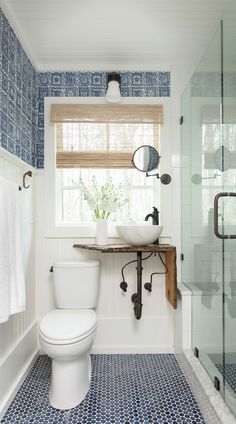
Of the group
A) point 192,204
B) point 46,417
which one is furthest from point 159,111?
point 46,417

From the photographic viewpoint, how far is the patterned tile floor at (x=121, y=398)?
1.51m

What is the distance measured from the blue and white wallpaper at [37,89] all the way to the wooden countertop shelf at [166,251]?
873 mm

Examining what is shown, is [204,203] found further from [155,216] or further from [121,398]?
[121,398]

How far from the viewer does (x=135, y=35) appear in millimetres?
1923

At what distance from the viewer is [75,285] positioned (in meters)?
2.03

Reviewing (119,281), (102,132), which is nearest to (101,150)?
(102,132)

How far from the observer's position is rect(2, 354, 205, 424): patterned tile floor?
1508mm

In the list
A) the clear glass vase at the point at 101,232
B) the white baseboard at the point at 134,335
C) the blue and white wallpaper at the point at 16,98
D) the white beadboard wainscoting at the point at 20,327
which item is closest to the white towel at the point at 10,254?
the white beadboard wainscoting at the point at 20,327

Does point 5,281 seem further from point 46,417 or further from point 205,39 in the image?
point 205,39

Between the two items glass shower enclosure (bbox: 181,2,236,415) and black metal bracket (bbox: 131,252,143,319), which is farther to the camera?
black metal bracket (bbox: 131,252,143,319)

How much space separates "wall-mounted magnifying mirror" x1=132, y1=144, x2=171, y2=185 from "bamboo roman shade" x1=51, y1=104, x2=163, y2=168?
0.06 metres

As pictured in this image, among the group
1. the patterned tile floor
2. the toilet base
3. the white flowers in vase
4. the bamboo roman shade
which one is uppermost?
the bamboo roman shade

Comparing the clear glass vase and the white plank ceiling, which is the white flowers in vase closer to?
the clear glass vase

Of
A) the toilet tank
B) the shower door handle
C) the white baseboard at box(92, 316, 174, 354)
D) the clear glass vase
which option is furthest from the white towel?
the shower door handle
